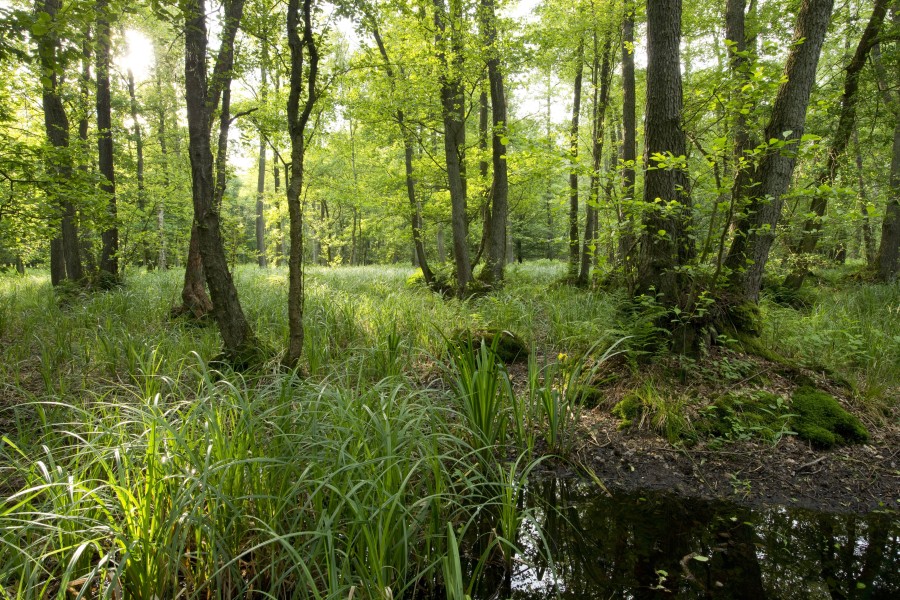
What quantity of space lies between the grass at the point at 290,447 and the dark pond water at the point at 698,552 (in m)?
0.24

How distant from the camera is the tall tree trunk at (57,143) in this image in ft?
11.2

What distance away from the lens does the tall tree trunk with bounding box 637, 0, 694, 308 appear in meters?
4.37

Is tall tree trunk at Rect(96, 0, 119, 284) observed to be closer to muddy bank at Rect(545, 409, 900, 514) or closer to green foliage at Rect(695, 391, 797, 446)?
muddy bank at Rect(545, 409, 900, 514)

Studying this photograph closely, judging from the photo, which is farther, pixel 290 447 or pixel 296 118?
pixel 296 118

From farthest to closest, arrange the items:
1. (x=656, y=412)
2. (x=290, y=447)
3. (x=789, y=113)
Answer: (x=789, y=113) < (x=656, y=412) < (x=290, y=447)

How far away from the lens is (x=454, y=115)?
26.9 ft

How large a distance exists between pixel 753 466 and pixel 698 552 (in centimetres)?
127

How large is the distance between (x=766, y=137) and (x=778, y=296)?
166 inches

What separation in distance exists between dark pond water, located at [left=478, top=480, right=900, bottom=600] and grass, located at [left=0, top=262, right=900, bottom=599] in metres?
0.24

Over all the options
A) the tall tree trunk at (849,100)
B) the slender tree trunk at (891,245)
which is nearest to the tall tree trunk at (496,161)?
the tall tree trunk at (849,100)

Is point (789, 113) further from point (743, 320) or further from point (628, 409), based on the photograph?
point (628, 409)

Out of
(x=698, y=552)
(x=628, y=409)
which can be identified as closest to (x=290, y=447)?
(x=698, y=552)

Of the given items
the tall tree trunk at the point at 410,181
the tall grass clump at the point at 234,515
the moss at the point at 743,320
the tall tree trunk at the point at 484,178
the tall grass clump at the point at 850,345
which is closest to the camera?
the tall grass clump at the point at 234,515

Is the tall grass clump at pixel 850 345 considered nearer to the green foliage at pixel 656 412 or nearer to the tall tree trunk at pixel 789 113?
the tall tree trunk at pixel 789 113
